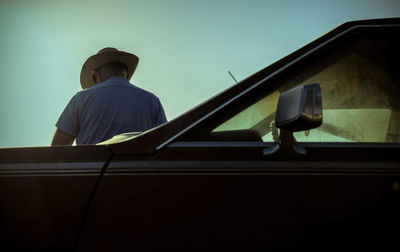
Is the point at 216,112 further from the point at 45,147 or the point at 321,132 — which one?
the point at 45,147

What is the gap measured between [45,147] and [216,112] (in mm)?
741

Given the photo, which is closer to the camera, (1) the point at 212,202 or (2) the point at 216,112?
(1) the point at 212,202

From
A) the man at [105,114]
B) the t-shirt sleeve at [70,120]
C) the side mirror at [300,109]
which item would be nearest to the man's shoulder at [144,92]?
the man at [105,114]

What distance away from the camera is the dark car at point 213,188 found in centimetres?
127

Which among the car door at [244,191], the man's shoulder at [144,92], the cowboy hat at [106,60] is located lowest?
the car door at [244,191]

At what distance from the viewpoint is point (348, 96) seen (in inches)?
60.4

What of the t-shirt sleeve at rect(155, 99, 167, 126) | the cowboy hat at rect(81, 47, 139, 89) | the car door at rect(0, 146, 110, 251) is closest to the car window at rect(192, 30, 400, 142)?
the car door at rect(0, 146, 110, 251)

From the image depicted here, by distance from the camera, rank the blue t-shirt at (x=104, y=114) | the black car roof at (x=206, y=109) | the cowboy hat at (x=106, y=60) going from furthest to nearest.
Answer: the cowboy hat at (x=106, y=60)
the blue t-shirt at (x=104, y=114)
the black car roof at (x=206, y=109)

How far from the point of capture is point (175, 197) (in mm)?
1300

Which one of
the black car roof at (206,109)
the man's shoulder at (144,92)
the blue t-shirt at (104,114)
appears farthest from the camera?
the man's shoulder at (144,92)

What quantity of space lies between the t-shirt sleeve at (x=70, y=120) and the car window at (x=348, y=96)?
6.04 feet

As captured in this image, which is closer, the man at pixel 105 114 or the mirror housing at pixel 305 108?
the mirror housing at pixel 305 108

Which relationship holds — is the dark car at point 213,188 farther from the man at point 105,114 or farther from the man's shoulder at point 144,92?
the man's shoulder at point 144,92

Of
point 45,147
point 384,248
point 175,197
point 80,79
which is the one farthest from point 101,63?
point 384,248
